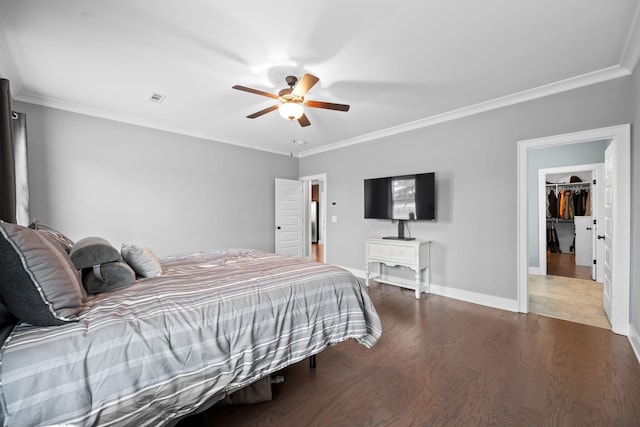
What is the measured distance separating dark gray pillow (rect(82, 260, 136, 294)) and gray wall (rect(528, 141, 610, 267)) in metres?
5.69

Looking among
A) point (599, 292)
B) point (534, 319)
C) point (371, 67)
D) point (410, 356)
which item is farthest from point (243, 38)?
point (599, 292)

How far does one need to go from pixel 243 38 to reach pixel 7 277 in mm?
2071

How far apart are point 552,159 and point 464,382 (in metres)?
4.95

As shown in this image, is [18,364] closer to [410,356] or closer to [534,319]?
[410,356]

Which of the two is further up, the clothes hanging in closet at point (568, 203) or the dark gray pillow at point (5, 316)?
the clothes hanging in closet at point (568, 203)

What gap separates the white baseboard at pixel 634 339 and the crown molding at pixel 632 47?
234cm

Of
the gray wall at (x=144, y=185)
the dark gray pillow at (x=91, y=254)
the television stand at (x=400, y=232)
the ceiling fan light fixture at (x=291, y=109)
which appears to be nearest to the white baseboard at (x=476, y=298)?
the television stand at (x=400, y=232)

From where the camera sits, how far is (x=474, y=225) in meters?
3.71

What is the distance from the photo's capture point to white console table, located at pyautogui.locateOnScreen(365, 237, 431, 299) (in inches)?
154

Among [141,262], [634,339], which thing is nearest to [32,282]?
[141,262]

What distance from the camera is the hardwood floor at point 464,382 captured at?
5.45 ft

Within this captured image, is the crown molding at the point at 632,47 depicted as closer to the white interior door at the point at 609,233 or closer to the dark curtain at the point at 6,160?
the white interior door at the point at 609,233

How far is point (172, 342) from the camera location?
128cm

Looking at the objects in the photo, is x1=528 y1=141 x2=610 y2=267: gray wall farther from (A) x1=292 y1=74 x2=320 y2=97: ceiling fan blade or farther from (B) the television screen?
(A) x1=292 y1=74 x2=320 y2=97: ceiling fan blade
